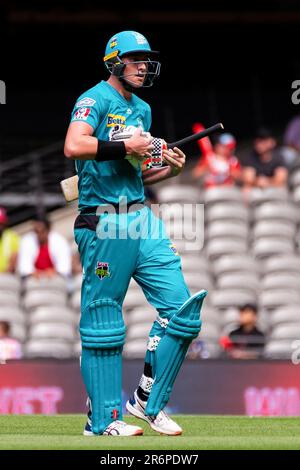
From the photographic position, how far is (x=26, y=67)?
17.6m

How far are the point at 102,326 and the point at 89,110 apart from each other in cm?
112

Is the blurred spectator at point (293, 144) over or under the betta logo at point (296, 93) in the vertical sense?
A: under

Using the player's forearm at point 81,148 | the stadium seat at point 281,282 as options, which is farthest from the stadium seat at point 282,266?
the player's forearm at point 81,148

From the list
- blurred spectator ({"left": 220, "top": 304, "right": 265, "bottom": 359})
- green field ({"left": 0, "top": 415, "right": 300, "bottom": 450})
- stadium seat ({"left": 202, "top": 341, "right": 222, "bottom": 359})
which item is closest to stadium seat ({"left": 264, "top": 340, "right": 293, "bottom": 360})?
blurred spectator ({"left": 220, "top": 304, "right": 265, "bottom": 359})

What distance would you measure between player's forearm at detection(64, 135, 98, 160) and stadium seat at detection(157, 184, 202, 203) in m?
8.12

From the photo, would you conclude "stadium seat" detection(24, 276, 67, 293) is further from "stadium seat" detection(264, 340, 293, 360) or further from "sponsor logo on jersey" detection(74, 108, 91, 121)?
"sponsor logo on jersey" detection(74, 108, 91, 121)

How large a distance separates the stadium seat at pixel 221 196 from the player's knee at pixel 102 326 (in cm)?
795

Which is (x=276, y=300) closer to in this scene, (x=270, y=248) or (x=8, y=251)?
(x=270, y=248)

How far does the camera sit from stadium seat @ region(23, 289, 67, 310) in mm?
13469

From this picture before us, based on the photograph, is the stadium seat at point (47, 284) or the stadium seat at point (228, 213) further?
the stadium seat at point (228, 213)

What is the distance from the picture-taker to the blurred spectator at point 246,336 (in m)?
12.0

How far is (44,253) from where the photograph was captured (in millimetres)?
13672

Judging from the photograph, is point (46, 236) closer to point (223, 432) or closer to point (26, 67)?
point (26, 67)

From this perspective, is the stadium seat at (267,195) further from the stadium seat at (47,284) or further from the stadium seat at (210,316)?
the stadium seat at (47,284)
